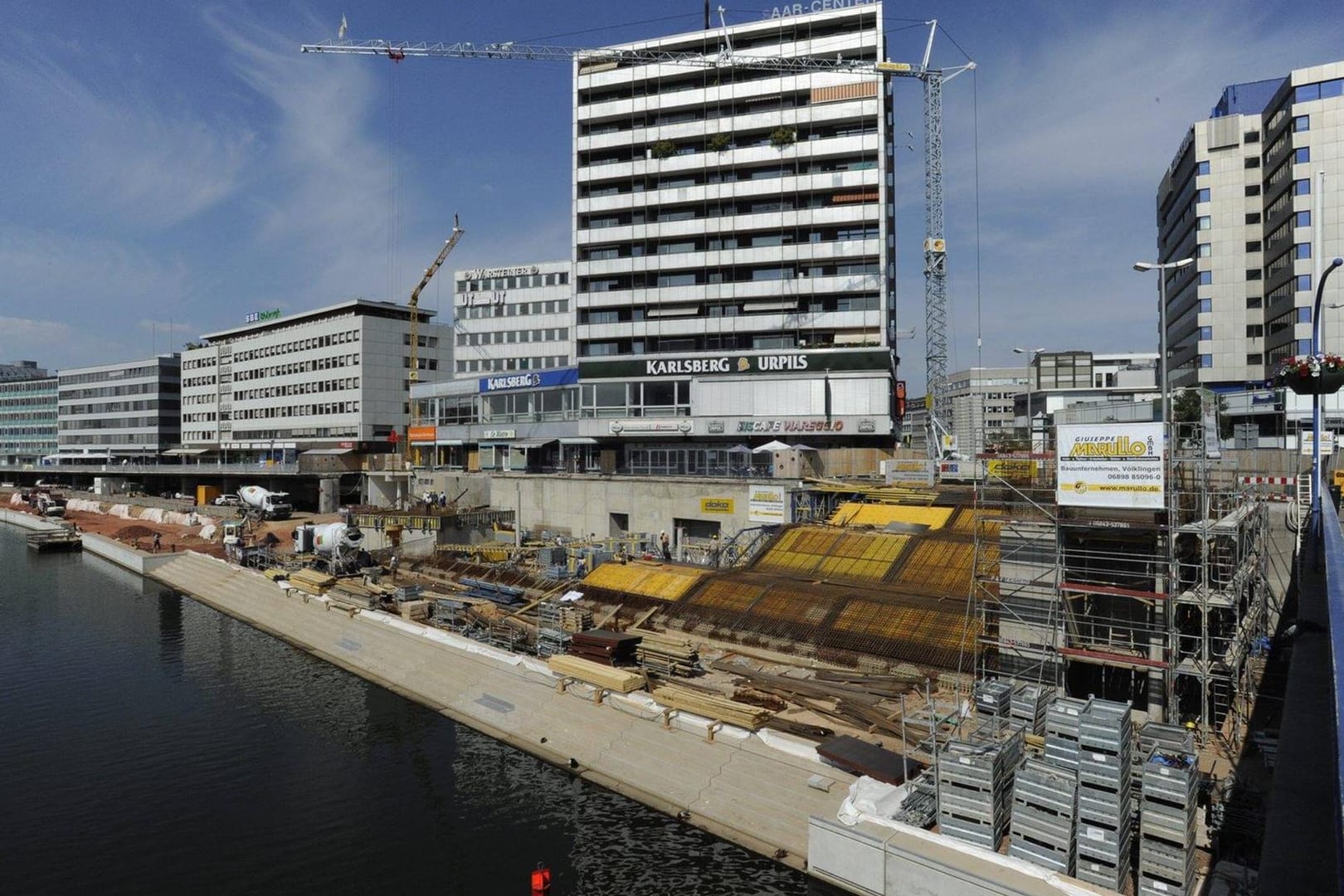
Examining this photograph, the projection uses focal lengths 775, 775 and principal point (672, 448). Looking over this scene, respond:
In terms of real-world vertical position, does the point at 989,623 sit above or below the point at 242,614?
above

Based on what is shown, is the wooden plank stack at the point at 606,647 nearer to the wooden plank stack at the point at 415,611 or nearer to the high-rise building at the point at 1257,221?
the wooden plank stack at the point at 415,611

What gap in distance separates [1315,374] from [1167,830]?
15812 millimetres

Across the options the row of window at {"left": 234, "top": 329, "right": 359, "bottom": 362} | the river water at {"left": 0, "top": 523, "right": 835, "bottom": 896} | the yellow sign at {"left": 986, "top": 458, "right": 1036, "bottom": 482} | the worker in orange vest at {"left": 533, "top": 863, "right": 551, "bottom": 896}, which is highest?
the row of window at {"left": 234, "top": 329, "right": 359, "bottom": 362}

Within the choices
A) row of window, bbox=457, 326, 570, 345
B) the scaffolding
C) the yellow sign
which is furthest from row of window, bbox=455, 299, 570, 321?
the scaffolding

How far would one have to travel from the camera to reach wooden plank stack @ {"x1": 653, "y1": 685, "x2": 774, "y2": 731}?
23.4 meters

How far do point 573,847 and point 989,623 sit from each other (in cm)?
1546

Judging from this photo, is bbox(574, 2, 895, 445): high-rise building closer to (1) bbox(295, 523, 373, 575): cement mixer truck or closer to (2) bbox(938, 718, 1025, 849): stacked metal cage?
(1) bbox(295, 523, 373, 575): cement mixer truck

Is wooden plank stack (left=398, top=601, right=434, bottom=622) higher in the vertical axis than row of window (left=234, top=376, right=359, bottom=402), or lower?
lower

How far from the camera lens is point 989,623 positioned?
26453 millimetres

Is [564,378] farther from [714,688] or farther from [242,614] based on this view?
[714,688]

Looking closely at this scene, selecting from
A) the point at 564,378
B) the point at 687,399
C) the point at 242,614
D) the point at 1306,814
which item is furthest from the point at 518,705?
the point at 564,378

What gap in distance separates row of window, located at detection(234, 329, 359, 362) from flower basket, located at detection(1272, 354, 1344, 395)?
340 ft

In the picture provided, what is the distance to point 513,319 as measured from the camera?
100 meters

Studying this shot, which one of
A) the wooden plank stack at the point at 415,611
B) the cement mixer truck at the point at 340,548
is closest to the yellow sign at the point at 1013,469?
the wooden plank stack at the point at 415,611
